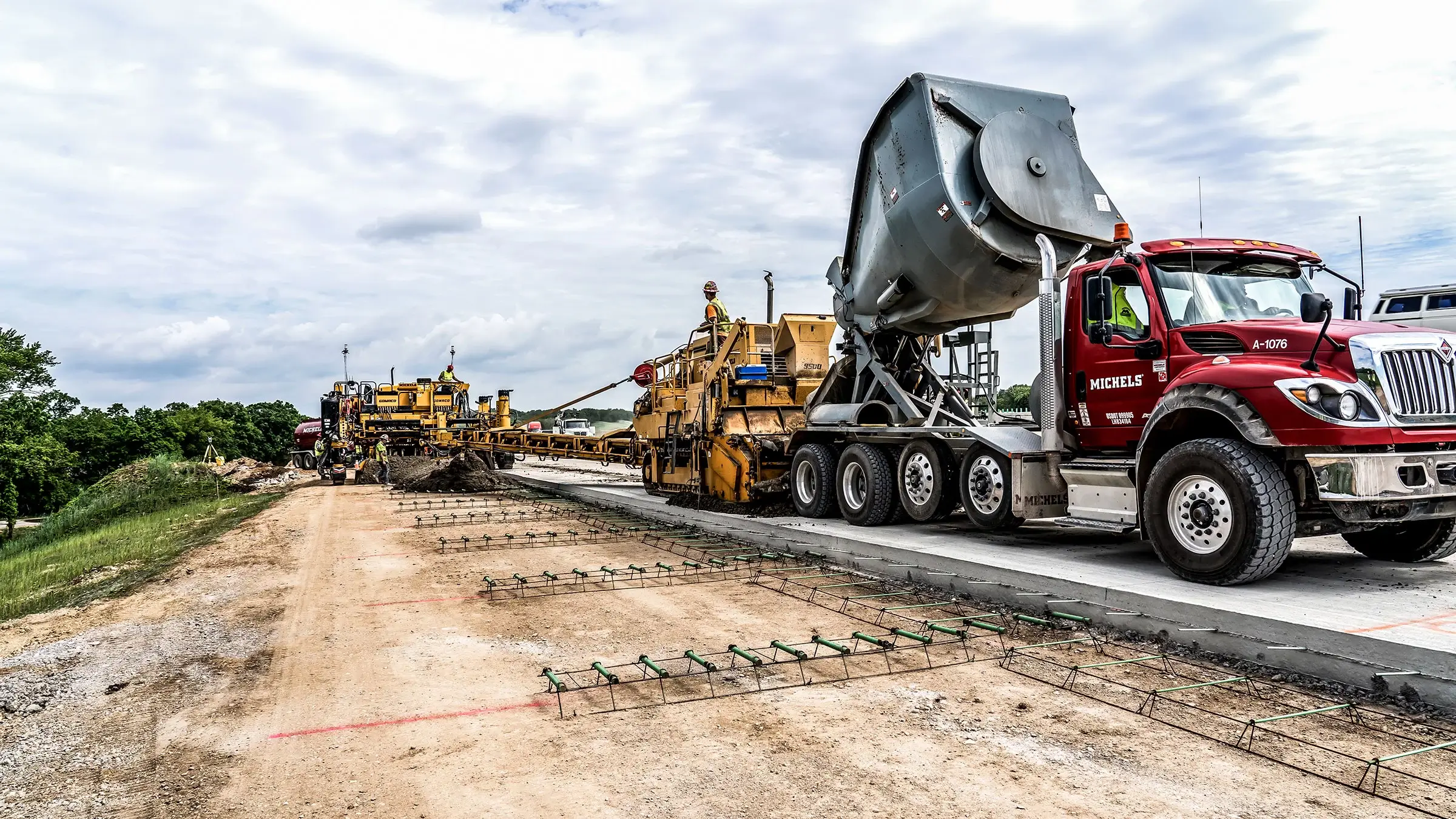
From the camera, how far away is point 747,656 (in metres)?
5.66

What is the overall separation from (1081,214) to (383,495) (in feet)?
54.4

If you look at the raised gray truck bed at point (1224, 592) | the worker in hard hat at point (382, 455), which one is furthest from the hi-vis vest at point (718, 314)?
the worker in hard hat at point (382, 455)

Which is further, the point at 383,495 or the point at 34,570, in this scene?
the point at 383,495

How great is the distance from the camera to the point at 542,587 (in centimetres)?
873

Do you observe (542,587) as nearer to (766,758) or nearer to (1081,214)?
(766,758)

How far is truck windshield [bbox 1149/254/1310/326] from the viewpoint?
799 centimetres

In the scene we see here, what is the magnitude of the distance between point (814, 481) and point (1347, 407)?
6.88m

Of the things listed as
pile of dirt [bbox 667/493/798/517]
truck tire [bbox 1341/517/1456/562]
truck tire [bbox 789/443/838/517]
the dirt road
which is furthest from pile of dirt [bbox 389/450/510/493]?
truck tire [bbox 1341/517/1456/562]

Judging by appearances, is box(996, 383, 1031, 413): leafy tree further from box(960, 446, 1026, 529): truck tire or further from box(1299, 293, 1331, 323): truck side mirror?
box(1299, 293, 1331, 323): truck side mirror

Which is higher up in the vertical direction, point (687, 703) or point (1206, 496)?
point (1206, 496)

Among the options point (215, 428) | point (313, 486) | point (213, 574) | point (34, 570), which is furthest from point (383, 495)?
point (215, 428)

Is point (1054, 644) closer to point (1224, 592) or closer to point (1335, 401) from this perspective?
point (1224, 592)

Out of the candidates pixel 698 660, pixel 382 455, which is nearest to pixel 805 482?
pixel 698 660

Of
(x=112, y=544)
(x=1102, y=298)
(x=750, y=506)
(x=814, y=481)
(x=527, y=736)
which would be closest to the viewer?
(x=527, y=736)
